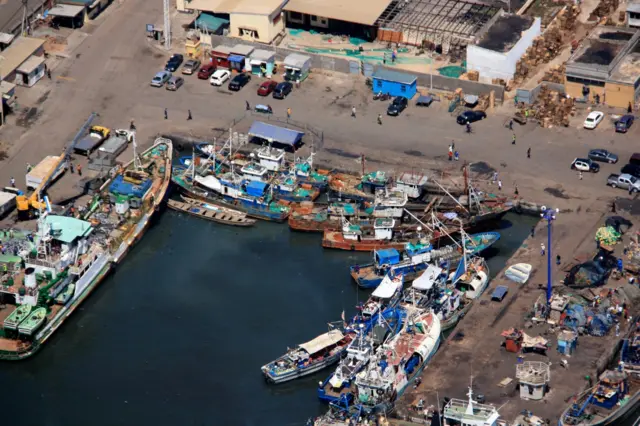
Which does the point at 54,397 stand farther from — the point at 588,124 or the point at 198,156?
the point at 588,124

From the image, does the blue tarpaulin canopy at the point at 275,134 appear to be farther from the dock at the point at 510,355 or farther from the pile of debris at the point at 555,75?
the dock at the point at 510,355

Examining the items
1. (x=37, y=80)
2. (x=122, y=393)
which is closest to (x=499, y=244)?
(x=122, y=393)

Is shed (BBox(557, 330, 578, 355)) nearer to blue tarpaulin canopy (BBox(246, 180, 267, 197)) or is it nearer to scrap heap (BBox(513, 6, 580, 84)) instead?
blue tarpaulin canopy (BBox(246, 180, 267, 197))

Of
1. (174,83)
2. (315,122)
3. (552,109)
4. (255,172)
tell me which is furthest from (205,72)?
(552,109)

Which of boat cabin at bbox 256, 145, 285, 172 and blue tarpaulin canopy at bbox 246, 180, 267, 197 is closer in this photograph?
blue tarpaulin canopy at bbox 246, 180, 267, 197

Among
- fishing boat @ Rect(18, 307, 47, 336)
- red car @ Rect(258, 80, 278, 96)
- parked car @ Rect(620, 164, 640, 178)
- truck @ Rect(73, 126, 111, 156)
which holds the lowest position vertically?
truck @ Rect(73, 126, 111, 156)

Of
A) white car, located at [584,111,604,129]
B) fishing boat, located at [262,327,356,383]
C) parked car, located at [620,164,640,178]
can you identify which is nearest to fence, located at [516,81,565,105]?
white car, located at [584,111,604,129]
